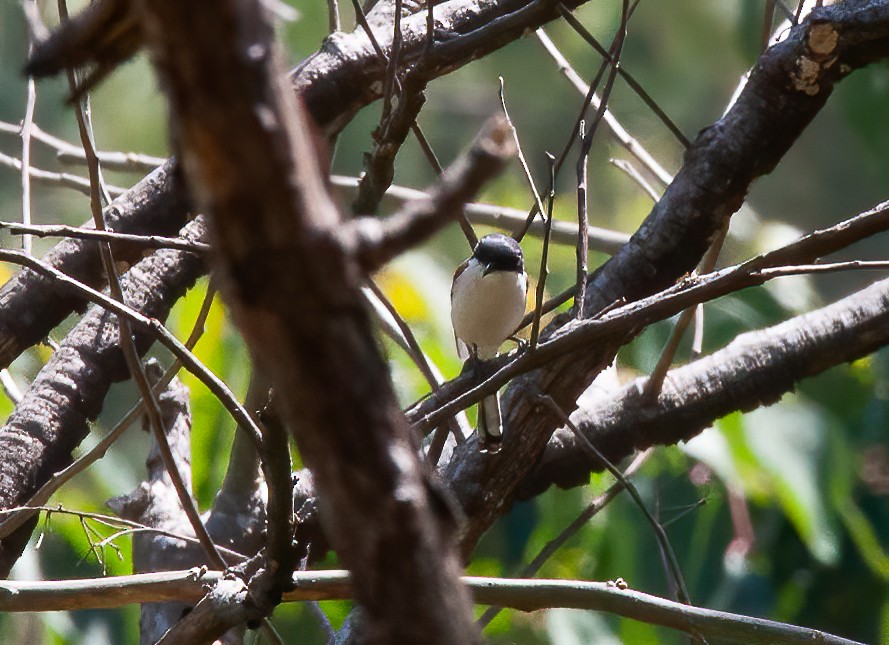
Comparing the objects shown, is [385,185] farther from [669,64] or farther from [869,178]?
[669,64]

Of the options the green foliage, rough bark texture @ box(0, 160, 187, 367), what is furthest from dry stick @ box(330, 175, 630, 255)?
rough bark texture @ box(0, 160, 187, 367)

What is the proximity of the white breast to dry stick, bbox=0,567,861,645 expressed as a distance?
1781 mm

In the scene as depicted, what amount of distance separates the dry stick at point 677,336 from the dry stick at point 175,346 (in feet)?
3.87

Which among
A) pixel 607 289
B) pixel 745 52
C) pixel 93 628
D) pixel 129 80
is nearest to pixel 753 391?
pixel 607 289

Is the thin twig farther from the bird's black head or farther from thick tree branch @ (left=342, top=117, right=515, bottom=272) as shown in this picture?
thick tree branch @ (left=342, top=117, right=515, bottom=272)

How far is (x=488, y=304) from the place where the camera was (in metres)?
3.41

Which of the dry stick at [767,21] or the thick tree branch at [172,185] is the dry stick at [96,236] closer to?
the thick tree branch at [172,185]

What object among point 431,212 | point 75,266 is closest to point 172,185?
point 75,266

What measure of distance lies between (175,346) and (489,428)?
99cm

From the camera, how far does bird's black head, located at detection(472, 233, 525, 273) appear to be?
11.2ft

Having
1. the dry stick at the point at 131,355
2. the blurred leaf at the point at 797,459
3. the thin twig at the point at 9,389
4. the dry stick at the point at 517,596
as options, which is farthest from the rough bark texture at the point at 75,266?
the blurred leaf at the point at 797,459

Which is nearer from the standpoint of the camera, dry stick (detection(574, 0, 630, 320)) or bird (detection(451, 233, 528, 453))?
dry stick (detection(574, 0, 630, 320))

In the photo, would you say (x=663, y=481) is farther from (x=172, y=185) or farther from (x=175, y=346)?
(x=175, y=346)

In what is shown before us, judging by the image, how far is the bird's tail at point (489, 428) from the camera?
7.25 ft
